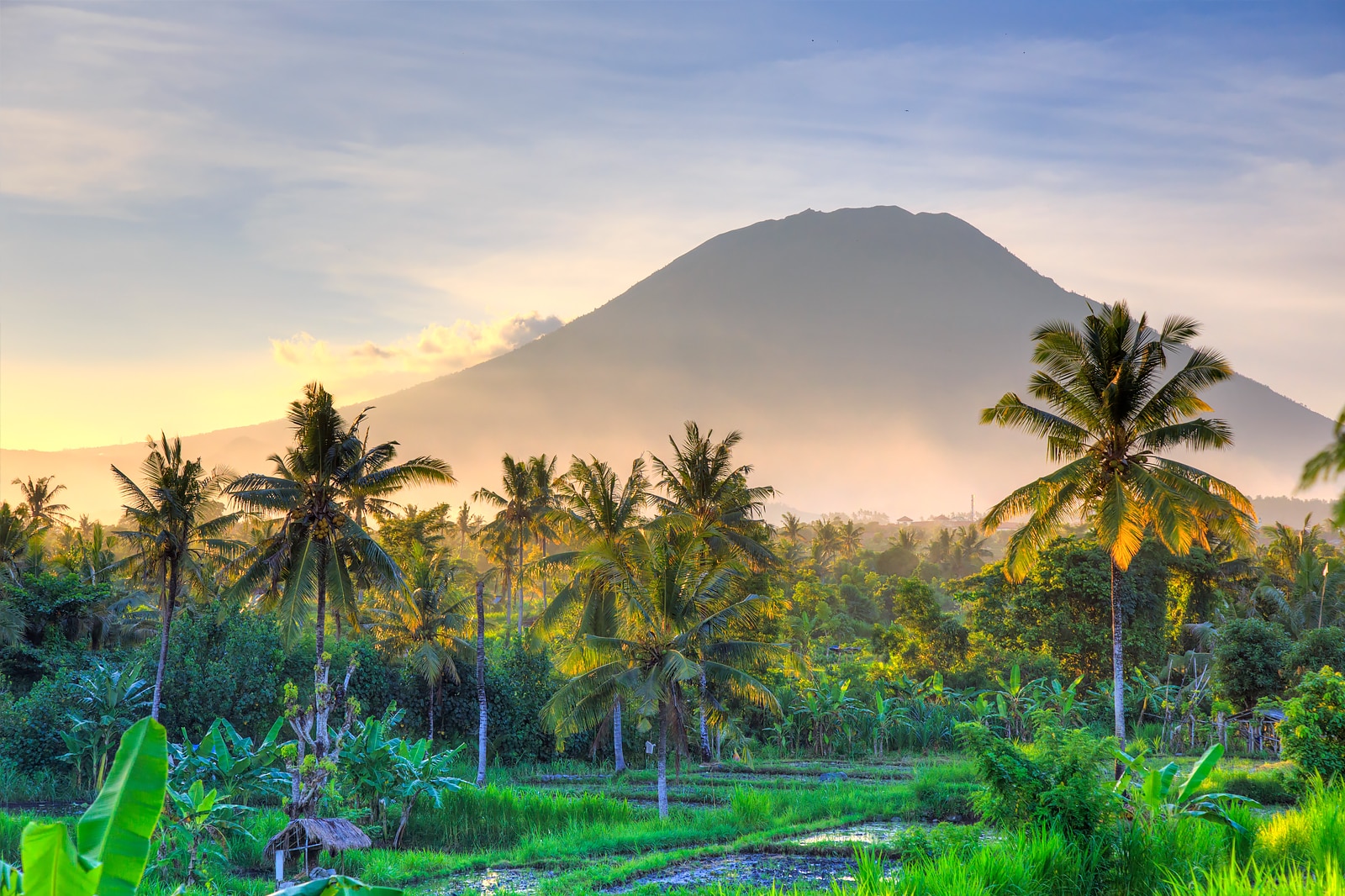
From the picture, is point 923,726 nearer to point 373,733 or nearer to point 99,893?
point 373,733

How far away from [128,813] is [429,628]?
2896cm

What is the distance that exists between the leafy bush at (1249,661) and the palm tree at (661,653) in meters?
19.5

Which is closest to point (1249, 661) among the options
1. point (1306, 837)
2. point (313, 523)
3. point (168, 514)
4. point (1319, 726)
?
point (1319, 726)

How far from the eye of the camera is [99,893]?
390cm

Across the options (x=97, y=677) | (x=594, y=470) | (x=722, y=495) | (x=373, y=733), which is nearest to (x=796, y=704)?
(x=722, y=495)

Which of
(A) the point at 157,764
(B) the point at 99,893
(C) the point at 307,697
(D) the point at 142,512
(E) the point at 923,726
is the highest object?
(D) the point at 142,512

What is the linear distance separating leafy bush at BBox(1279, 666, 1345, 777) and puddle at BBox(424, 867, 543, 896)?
1393cm

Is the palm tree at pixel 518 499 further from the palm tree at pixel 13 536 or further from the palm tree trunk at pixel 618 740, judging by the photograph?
the palm tree trunk at pixel 618 740

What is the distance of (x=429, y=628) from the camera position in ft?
105

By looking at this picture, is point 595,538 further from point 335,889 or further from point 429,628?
point 335,889

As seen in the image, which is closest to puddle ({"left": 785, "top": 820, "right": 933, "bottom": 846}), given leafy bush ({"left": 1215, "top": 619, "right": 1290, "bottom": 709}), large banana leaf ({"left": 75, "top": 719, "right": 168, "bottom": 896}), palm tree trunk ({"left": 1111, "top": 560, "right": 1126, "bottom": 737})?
palm tree trunk ({"left": 1111, "top": 560, "right": 1126, "bottom": 737})

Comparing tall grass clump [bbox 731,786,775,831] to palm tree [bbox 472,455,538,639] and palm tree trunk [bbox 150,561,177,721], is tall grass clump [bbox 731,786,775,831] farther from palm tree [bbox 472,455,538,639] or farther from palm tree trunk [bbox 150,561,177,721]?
palm tree [bbox 472,455,538,639]

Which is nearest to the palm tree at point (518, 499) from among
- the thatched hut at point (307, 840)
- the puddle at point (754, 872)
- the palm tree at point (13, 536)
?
the palm tree at point (13, 536)

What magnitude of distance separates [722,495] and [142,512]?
19194mm
